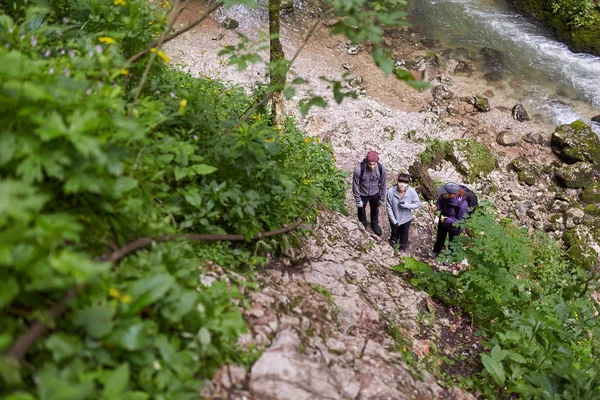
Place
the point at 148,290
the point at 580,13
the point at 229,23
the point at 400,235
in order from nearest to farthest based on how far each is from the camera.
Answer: the point at 148,290 < the point at 400,235 < the point at 229,23 < the point at 580,13

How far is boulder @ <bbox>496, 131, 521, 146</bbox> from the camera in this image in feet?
39.3

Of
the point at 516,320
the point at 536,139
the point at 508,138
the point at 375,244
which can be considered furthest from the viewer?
the point at 536,139

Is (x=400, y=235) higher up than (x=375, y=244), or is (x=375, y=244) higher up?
(x=375, y=244)

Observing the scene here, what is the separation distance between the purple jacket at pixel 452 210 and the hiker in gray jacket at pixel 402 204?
454 mm

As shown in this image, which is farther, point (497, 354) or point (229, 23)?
point (229, 23)

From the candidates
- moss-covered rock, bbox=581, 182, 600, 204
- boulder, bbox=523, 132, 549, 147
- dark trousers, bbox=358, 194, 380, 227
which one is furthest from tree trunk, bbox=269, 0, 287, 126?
moss-covered rock, bbox=581, 182, 600, 204

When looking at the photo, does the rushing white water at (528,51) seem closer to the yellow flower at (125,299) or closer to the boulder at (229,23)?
the boulder at (229,23)

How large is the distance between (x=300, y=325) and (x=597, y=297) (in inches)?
322

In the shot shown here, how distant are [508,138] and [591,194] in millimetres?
2465

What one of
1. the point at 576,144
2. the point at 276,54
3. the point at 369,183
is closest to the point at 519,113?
the point at 576,144

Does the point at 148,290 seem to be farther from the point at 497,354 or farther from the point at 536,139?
the point at 536,139

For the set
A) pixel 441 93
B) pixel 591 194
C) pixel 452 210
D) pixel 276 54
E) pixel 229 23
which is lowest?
pixel 591 194

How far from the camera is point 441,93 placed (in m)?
12.9

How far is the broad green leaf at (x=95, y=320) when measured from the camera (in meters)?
2.08
